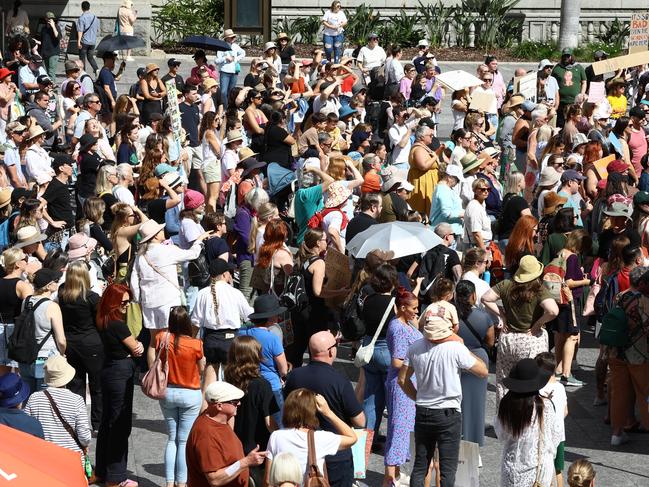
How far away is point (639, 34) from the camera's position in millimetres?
22562

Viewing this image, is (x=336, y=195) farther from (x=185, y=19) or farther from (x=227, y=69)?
(x=185, y=19)

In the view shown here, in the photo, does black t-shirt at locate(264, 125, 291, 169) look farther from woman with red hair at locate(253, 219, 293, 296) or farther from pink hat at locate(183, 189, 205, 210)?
woman with red hair at locate(253, 219, 293, 296)

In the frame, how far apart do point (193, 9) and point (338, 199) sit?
66.8ft

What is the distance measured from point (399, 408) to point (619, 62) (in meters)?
11.7

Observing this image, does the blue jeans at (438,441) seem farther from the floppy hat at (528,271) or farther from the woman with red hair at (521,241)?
the woman with red hair at (521,241)

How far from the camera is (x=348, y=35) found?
31.4 meters

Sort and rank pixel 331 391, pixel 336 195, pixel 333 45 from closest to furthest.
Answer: pixel 331 391 < pixel 336 195 < pixel 333 45

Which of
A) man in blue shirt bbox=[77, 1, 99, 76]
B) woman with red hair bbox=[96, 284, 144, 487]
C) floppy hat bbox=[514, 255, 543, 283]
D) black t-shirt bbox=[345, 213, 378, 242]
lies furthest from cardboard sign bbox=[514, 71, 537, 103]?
woman with red hair bbox=[96, 284, 144, 487]

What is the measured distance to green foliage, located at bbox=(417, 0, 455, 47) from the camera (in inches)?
1241

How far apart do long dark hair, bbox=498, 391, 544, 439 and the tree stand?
77.7 feet

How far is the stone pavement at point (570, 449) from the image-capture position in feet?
33.7

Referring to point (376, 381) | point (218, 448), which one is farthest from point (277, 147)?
point (218, 448)

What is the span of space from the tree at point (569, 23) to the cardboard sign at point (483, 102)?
1170 cm

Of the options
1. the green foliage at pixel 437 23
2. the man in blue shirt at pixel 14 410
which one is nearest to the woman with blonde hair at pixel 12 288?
the man in blue shirt at pixel 14 410
